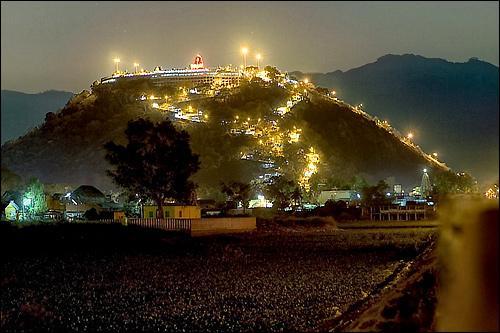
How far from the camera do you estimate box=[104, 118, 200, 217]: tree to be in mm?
59906

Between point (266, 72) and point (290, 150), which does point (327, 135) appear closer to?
point (290, 150)

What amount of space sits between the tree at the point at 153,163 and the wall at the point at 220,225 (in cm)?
642

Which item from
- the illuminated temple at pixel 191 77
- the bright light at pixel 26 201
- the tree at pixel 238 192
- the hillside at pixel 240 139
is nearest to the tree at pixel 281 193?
the tree at pixel 238 192

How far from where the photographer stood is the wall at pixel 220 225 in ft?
167

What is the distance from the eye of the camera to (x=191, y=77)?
194m

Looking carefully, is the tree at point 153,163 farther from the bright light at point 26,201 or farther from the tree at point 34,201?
the bright light at point 26,201

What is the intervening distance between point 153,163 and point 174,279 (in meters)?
35.3

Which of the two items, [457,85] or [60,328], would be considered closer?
[60,328]

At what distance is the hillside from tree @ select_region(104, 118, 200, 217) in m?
68.2

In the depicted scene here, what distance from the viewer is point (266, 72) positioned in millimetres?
196500

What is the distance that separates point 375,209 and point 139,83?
113451 mm

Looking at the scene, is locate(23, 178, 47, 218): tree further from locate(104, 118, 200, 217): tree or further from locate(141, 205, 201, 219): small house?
locate(141, 205, 201, 219): small house

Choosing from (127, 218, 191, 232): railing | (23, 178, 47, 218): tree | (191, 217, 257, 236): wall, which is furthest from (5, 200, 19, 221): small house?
(191, 217, 257, 236): wall

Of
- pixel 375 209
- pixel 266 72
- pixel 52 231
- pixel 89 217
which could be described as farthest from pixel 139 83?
pixel 52 231
